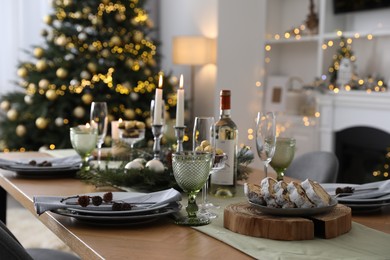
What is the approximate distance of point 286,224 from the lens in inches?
50.6

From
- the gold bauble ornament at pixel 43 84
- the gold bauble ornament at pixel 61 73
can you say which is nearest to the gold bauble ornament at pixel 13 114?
the gold bauble ornament at pixel 43 84

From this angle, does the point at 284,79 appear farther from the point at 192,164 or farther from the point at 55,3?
the point at 192,164

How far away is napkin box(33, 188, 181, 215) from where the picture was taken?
1432 millimetres

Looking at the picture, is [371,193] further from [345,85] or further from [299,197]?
[345,85]

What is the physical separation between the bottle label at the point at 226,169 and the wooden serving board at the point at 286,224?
12.8 inches

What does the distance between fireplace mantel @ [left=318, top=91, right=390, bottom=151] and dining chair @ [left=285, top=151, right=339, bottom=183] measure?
6.43ft

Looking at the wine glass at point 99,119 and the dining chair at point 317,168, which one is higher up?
the wine glass at point 99,119

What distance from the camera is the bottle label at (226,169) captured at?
1.71 meters

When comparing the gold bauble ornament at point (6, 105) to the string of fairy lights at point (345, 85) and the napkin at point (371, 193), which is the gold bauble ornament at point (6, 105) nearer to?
the string of fairy lights at point (345, 85)

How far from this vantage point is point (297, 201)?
4.44ft

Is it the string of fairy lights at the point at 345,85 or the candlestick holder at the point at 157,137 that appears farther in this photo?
the string of fairy lights at the point at 345,85

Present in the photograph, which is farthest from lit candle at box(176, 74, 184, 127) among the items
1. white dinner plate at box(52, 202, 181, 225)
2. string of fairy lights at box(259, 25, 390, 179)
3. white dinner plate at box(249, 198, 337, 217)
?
string of fairy lights at box(259, 25, 390, 179)

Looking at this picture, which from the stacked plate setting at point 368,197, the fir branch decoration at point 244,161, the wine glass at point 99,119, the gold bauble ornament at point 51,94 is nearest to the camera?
the stacked plate setting at point 368,197

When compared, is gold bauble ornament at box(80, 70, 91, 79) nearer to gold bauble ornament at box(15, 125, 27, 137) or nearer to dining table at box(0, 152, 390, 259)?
gold bauble ornament at box(15, 125, 27, 137)
